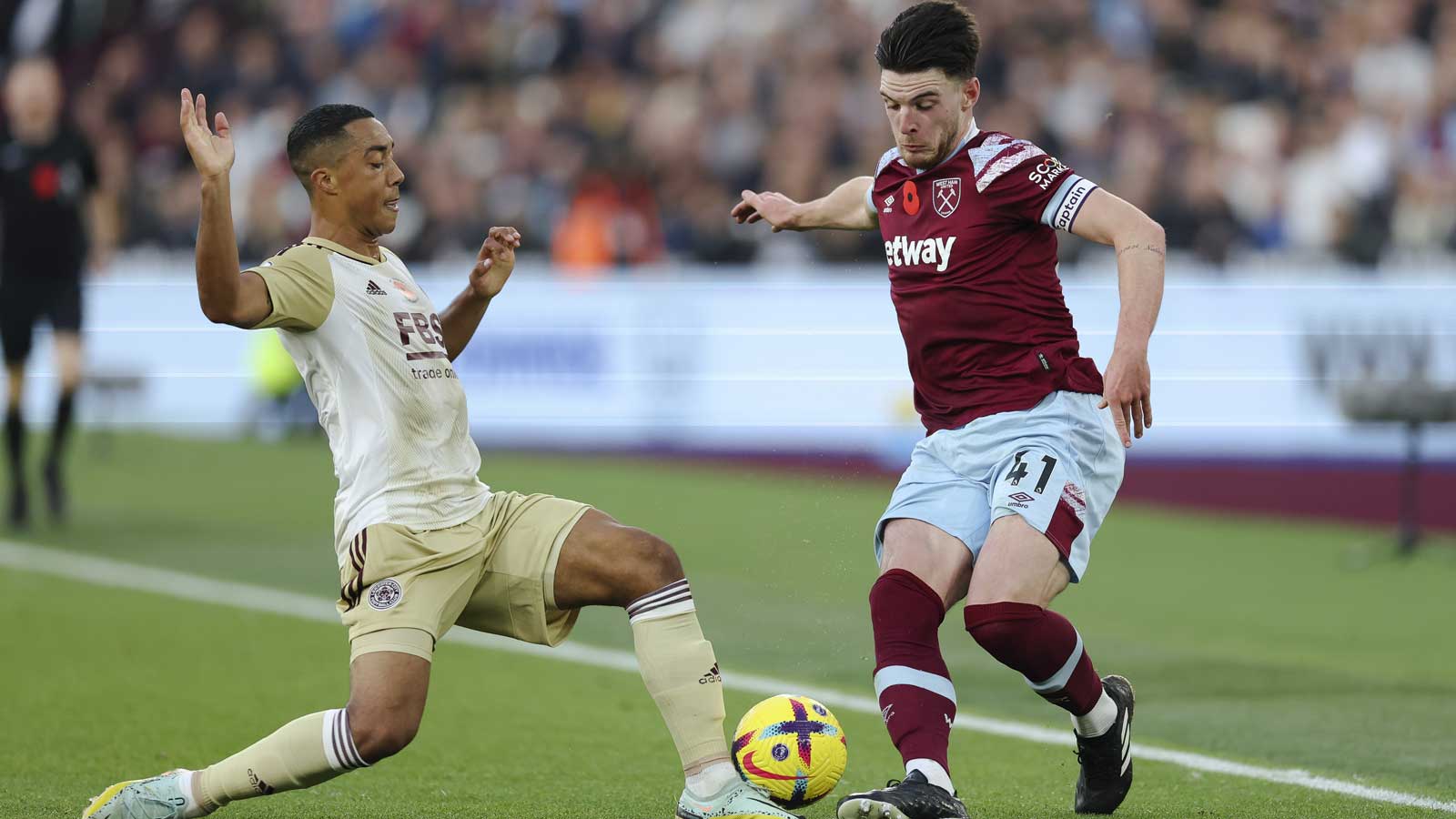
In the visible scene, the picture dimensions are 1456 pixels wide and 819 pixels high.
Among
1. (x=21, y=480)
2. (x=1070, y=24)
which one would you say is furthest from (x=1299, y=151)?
(x=21, y=480)

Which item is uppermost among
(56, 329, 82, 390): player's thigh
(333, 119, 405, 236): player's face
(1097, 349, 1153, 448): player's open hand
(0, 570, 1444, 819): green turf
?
(333, 119, 405, 236): player's face

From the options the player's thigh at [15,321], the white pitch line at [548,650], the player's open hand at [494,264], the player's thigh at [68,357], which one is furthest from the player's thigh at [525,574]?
the player's thigh at [15,321]

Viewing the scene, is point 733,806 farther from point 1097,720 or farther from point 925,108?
point 925,108

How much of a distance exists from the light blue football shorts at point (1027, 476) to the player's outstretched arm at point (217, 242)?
73.0 inches

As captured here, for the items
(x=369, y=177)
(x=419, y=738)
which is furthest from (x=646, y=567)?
(x=419, y=738)

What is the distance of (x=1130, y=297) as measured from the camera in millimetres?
4891

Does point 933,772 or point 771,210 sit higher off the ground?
point 771,210

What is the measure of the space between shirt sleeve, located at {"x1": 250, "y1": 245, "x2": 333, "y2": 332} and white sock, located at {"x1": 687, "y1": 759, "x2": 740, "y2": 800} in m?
1.52

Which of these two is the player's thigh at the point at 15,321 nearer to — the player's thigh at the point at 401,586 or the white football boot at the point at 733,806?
the player's thigh at the point at 401,586

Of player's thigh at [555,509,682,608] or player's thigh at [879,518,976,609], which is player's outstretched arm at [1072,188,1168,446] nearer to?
player's thigh at [879,518,976,609]

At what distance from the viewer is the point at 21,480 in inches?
471

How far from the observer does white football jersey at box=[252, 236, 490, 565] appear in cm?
492

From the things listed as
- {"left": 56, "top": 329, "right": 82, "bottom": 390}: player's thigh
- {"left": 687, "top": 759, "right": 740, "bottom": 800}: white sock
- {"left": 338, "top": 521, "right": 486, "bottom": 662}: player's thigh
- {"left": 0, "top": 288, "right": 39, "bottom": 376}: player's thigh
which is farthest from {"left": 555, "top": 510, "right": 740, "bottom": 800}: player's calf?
{"left": 0, "top": 288, "right": 39, "bottom": 376}: player's thigh

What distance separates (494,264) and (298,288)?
927 millimetres
